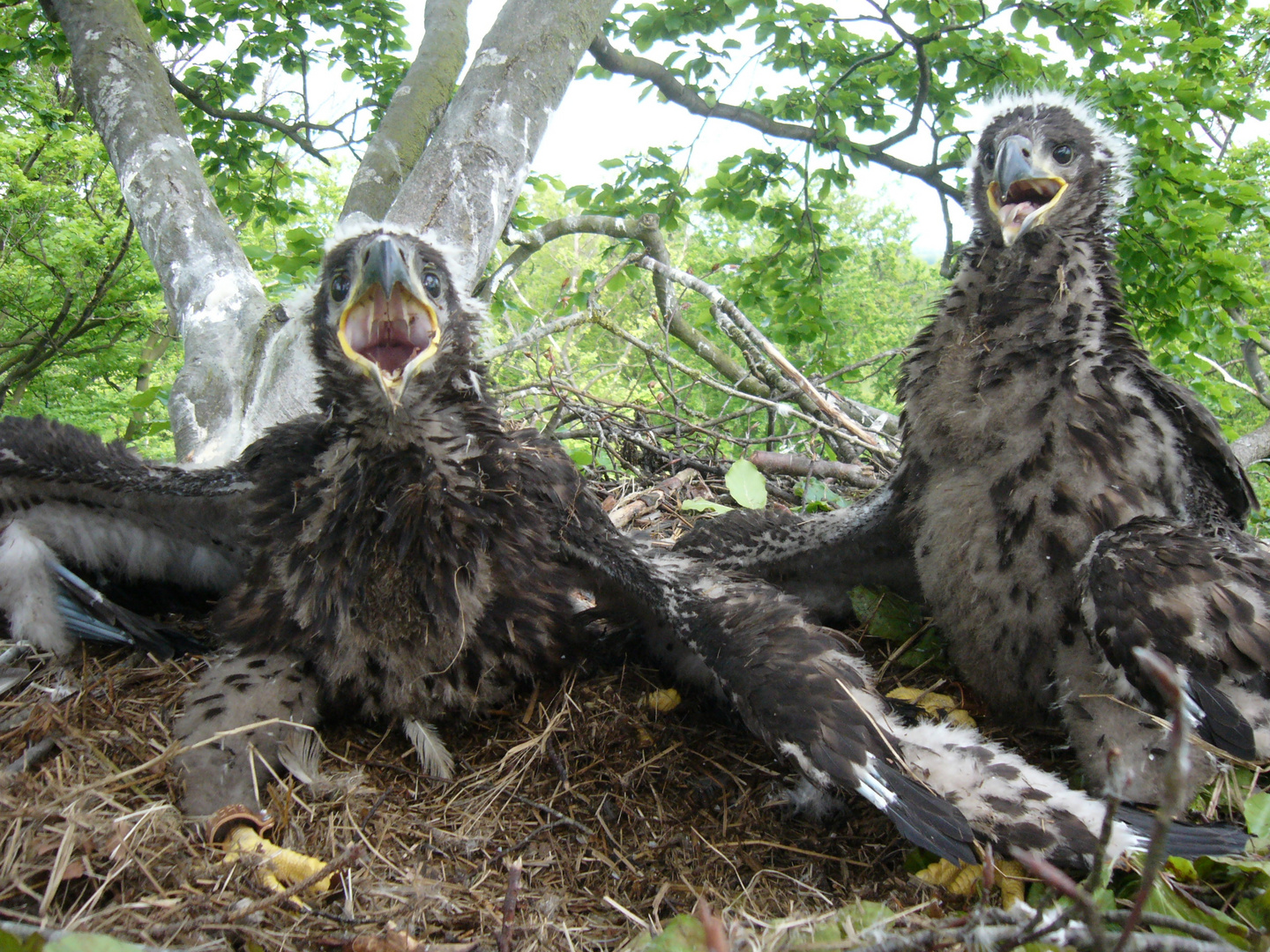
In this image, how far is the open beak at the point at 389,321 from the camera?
1977 mm

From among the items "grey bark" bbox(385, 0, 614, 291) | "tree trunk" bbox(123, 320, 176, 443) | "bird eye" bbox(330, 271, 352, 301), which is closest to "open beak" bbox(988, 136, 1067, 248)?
"bird eye" bbox(330, 271, 352, 301)

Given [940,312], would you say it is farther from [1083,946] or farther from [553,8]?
[553,8]

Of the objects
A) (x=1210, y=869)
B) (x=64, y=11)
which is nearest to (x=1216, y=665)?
(x=1210, y=869)

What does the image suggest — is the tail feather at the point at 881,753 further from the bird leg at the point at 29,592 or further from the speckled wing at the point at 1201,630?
the bird leg at the point at 29,592

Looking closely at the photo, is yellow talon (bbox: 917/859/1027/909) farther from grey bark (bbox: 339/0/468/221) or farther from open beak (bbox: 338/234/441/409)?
grey bark (bbox: 339/0/468/221)

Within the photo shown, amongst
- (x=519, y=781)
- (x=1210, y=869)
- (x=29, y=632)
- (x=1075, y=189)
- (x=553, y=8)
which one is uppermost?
(x=553, y=8)

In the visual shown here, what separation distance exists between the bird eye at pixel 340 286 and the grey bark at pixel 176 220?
1535 mm

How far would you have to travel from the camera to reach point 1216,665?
5.55ft

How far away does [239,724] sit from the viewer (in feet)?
6.43

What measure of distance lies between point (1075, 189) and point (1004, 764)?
6.06 feet

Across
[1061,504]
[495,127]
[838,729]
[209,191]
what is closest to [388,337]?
[838,729]

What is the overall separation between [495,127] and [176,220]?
177cm

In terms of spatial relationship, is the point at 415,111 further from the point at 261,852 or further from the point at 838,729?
the point at 838,729

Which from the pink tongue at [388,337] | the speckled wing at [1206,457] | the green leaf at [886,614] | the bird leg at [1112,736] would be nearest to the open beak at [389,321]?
the pink tongue at [388,337]
